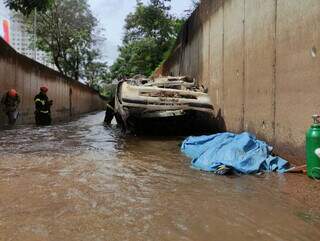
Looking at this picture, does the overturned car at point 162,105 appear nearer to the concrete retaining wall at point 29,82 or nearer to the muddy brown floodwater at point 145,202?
the muddy brown floodwater at point 145,202

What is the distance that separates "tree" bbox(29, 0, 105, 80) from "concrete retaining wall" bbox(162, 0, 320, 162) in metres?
33.1

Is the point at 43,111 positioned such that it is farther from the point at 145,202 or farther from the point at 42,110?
the point at 145,202

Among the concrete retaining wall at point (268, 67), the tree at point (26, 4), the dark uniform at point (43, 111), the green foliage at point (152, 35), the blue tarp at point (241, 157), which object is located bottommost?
the blue tarp at point (241, 157)

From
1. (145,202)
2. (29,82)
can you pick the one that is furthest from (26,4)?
(29,82)

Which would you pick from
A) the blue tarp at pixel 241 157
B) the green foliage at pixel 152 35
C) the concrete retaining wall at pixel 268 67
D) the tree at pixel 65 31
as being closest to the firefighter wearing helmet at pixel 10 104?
the concrete retaining wall at pixel 268 67

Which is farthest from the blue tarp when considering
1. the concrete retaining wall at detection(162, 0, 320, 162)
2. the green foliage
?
the green foliage

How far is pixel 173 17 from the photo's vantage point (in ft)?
114

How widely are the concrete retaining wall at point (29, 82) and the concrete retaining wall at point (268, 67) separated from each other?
26.4 feet

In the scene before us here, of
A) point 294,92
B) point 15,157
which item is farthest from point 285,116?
point 15,157

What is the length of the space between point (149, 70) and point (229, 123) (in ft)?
84.2

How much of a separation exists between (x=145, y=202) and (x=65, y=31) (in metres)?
41.5

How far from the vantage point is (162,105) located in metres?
10.4

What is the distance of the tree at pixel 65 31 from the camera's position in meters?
42.9

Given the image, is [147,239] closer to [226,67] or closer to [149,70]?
[226,67]
